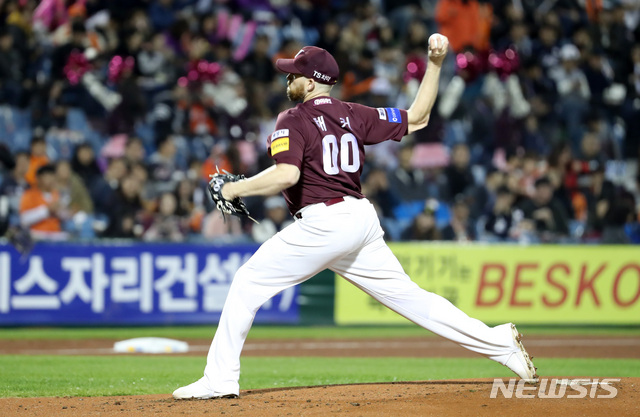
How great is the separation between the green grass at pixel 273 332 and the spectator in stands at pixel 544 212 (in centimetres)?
163

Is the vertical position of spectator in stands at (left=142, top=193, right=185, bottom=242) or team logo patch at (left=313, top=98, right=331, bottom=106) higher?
team logo patch at (left=313, top=98, right=331, bottom=106)

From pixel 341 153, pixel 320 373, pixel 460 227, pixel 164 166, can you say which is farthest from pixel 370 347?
pixel 341 153

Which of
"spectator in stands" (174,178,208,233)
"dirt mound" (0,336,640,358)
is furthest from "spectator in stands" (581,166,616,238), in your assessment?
"spectator in stands" (174,178,208,233)

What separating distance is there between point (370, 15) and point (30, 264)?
27.8 feet

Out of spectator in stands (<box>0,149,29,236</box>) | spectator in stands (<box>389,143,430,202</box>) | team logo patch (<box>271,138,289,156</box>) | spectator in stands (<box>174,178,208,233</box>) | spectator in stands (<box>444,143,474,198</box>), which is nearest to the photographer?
team logo patch (<box>271,138,289,156</box>)

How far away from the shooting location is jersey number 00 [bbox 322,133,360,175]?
5.88 metres

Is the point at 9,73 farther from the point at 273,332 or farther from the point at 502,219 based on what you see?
the point at 502,219

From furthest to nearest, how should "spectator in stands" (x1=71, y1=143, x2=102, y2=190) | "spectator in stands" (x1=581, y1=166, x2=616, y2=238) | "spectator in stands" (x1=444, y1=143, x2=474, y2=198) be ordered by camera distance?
"spectator in stands" (x1=444, y1=143, x2=474, y2=198)
"spectator in stands" (x1=581, y1=166, x2=616, y2=238)
"spectator in stands" (x1=71, y1=143, x2=102, y2=190)

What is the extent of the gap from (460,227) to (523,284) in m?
1.36

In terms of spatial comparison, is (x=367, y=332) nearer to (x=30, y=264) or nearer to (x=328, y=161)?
(x=30, y=264)

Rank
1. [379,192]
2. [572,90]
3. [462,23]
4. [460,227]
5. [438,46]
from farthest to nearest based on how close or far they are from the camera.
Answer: [462,23] → [572,90] → [379,192] → [460,227] → [438,46]

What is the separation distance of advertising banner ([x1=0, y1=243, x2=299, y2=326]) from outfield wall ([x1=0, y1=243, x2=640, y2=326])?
14mm

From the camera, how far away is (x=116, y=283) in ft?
41.2

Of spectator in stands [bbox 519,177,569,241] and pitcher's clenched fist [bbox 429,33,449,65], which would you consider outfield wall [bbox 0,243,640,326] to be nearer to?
spectator in stands [bbox 519,177,569,241]
